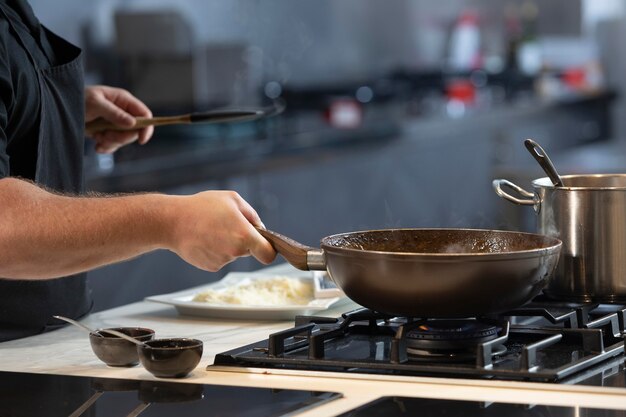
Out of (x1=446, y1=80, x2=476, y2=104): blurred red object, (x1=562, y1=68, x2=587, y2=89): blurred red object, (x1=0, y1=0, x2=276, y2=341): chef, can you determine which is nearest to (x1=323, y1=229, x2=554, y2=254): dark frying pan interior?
(x1=0, y1=0, x2=276, y2=341): chef

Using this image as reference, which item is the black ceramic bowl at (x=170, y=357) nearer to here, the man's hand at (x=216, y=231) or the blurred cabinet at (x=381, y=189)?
the man's hand at (x=216, y=231)


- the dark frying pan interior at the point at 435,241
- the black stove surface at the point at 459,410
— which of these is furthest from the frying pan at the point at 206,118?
the black stove surface at the point at 459,410

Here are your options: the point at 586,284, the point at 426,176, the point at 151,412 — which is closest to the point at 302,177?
the point at 426,176

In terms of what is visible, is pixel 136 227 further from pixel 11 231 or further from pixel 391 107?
pixel 391 107

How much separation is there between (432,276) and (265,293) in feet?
1.87

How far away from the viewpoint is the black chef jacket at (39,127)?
1574 millimetres

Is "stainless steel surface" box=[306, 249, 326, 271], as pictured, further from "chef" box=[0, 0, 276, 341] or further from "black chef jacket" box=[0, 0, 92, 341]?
"black chef jacket" box=[0, 0, 92, 341]

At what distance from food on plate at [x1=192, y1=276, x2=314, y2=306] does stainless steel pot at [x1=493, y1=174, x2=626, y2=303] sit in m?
0.43

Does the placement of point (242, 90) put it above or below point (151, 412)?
above

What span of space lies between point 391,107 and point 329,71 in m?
0.38

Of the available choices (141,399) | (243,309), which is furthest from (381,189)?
(141,399)

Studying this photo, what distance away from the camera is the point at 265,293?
5.67 feet

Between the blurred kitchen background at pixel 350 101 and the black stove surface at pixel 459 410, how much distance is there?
4.57 feet

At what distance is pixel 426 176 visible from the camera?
545cm
